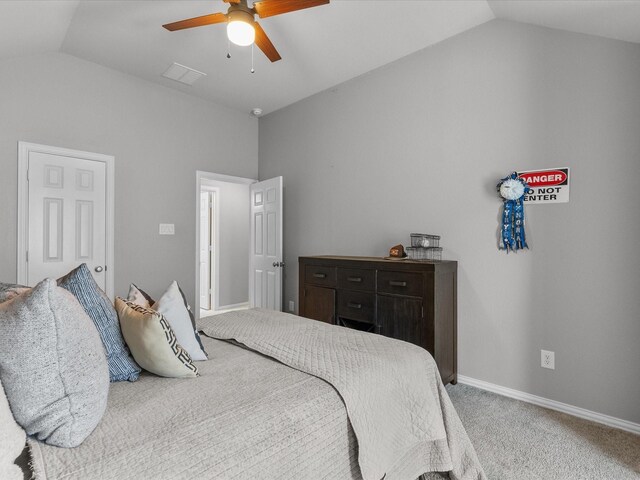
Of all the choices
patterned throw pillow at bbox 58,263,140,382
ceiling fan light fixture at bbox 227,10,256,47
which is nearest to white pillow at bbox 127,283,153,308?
patterned throw pillow at bbox 58,263,140,382

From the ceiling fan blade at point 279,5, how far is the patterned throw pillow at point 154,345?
1.82 m

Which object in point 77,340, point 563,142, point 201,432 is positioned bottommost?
point 201,432

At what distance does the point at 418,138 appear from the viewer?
318cm

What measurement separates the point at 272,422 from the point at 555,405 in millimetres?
2333

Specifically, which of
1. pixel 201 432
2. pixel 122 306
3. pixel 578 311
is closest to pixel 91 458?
pixel 201 432

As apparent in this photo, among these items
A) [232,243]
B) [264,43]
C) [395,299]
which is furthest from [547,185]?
[232,243]

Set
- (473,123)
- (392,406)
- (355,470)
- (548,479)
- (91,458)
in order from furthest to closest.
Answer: (473,123)
(548,479)
(392,406)
(355,470)
(91,458)

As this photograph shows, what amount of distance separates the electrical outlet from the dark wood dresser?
2.00 feet

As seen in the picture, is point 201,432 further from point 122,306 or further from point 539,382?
point 539,382

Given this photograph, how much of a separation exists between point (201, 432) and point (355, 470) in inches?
22.7

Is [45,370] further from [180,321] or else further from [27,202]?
[27,202]

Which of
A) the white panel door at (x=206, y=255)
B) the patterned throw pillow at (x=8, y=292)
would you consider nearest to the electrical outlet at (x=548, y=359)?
the patterned throw pillow at (x=8, y=292)

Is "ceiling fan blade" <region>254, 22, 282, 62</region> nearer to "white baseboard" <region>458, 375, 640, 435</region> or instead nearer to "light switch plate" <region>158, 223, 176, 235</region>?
"light switch plate" <region>158, 223, 176, 235</region>

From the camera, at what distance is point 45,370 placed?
0.84m
